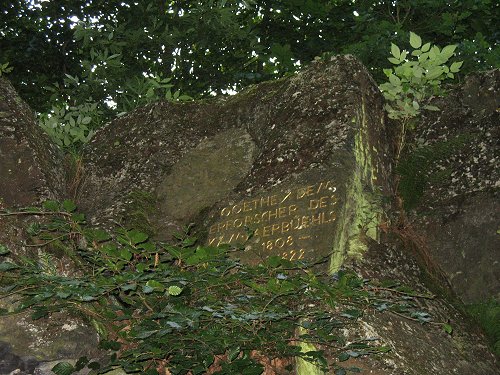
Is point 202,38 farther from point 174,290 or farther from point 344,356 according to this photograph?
point 174,290

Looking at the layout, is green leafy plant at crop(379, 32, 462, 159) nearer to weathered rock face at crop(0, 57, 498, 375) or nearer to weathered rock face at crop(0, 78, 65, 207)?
weathered rock face at crop(0, 57, 498, 375)

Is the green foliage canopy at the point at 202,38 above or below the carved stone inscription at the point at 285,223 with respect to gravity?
above

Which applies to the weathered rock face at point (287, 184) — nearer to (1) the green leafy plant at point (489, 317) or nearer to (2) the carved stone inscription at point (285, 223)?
(2) the carved stone inscription at point (285, 223)

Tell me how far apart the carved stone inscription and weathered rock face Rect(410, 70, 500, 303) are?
3.20ft

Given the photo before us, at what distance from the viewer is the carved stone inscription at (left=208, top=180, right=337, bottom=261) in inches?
206

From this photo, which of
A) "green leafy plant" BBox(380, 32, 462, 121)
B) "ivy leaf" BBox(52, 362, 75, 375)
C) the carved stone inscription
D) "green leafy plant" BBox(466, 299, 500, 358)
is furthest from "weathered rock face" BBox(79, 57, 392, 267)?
"ivy leaf" BBox(52, 362, 75, 375)

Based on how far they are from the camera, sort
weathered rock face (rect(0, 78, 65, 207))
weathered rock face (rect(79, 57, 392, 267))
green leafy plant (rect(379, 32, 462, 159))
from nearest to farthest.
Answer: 1. weathered rock face (rect(79, 57, 392, 267))
2. weathered rock face (rect(0, 78, 65, 207))
3. green leafy plant (rect(379, 32, 462, 159))

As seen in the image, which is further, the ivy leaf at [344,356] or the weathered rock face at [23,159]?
the weathered rock face at [23,159]

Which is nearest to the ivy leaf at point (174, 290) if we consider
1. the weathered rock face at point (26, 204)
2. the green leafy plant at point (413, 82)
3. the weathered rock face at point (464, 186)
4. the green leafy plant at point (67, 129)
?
the weathered rock face at point (26, 204)

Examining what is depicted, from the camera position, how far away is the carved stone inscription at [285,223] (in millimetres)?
5238

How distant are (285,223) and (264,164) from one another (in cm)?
76

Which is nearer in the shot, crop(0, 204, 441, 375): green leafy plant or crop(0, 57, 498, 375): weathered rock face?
crop(0, 204, 441, 375): green leafy plant

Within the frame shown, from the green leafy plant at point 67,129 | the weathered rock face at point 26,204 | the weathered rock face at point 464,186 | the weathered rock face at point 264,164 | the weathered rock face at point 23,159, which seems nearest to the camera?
the weathered rock face at point 26,204

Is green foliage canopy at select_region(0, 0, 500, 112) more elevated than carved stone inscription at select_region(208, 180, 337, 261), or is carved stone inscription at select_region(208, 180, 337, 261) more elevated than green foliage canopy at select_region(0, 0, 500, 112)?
green foliage canopy at select_region(0, 0, 500, 112)
